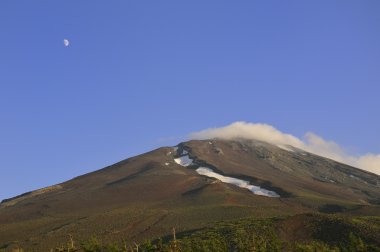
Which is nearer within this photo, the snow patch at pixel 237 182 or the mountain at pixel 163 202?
the mountain at pixel 163 202

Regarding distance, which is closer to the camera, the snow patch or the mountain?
the mountain

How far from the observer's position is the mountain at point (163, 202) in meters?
115

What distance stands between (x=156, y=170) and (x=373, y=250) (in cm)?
12711

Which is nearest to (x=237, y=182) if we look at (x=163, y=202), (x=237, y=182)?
(x=237, y=182)

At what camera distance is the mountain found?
11531 cm

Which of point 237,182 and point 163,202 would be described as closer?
point 163,202

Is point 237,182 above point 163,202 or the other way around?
above

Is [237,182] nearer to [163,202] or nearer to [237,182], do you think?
[237,182]

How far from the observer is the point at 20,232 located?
120438 mm

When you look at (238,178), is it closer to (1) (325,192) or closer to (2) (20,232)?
(1) (325,192)

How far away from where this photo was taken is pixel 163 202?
144 metres

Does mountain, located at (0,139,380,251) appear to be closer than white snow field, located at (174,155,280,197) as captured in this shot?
Yes

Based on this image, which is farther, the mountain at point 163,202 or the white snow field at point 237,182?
the white snow field at point 237,182

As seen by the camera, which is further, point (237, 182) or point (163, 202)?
point (237, 182)
